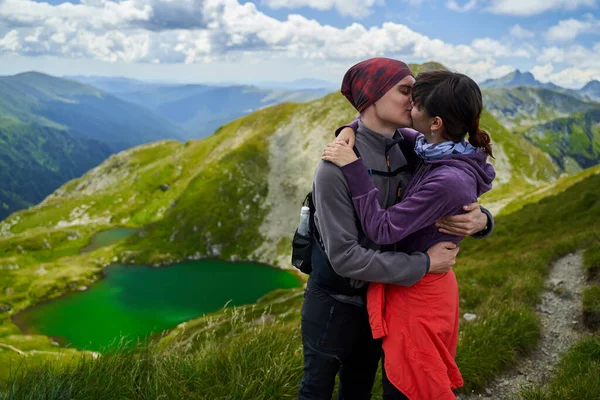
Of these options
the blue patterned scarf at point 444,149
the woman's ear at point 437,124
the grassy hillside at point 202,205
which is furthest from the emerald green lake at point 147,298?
the woman's ear at point 437,124

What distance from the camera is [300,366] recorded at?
18.2ft

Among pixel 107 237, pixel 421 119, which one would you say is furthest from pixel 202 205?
pixel 421 119

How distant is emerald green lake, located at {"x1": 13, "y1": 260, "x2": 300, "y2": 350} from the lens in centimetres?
8750

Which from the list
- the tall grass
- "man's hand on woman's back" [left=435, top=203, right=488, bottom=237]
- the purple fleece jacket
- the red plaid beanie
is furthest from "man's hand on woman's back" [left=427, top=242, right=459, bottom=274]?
the tall grass

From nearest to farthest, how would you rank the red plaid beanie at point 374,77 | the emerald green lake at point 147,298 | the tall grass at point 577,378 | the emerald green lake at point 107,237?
the red plaid beanie at point 374,77
the tall grass at point 577,378
the emerald green lake at point 147,298
the emerald green lake at point 107,237

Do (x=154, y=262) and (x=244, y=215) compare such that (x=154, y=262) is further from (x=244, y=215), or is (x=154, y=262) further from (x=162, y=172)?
(x=162, y=172)

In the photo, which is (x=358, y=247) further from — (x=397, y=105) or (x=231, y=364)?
(x=231, y=364)

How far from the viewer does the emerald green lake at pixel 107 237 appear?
13750cm

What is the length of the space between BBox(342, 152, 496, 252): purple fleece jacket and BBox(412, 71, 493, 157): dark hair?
0.77 feet

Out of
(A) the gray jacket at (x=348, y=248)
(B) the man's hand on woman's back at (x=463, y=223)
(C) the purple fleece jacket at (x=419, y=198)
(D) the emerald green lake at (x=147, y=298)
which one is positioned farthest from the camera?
(D) the emerald green lake at (x=147, y=298)

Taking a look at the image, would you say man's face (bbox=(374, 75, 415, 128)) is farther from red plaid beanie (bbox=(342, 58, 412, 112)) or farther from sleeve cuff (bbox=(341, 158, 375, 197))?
sleeve cuff (bbox=(341, 158, 375, 197))

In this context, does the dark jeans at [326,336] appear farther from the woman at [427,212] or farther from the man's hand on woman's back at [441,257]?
the man's hand on woman's back at [441,257]

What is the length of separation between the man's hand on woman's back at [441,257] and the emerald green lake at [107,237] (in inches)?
5915

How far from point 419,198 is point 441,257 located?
72 centimetres
